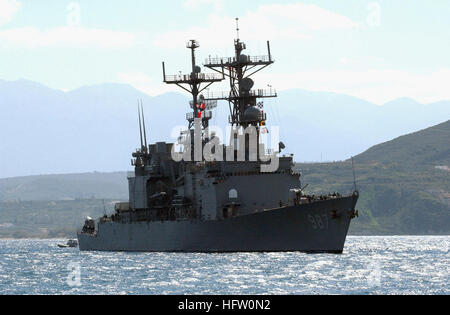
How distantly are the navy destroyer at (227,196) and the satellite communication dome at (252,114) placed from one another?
0.07 meters

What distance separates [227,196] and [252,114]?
252 inches

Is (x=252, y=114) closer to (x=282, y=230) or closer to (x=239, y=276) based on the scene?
(x=282, y=230)

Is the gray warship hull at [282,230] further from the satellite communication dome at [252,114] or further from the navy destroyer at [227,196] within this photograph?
the satellite communication dome at [252,114]

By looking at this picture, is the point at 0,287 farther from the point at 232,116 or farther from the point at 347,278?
the point at 232,116

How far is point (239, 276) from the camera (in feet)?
128

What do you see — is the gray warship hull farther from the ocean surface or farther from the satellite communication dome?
the satellite communication dome

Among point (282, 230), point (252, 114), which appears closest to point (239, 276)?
point (282, 230)

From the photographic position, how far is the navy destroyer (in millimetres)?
51375

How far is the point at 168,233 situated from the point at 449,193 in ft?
495

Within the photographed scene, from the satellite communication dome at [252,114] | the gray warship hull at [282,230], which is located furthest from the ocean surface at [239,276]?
the satellite communication dome at [252,114]

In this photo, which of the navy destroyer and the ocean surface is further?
the navy destroyer

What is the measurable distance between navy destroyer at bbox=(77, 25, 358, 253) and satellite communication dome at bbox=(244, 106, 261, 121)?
0.23ft

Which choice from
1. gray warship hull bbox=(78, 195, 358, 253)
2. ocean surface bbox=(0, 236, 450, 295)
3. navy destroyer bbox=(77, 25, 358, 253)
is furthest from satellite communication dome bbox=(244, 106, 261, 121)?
ocean surface bbox=(0, 236, 450, 295)
